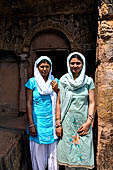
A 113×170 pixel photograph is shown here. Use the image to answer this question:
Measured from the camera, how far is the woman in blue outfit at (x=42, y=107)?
225 centimetres

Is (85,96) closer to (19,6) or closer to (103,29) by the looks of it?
(103,29)

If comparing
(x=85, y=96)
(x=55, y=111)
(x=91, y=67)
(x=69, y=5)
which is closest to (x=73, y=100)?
(x=85, y=96)

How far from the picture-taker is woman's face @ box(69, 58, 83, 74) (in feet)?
6.88

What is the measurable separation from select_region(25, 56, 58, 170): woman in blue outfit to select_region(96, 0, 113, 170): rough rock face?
813mm

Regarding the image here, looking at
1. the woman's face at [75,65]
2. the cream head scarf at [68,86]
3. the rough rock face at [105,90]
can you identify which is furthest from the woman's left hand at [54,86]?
the rough rock face at [105,90]

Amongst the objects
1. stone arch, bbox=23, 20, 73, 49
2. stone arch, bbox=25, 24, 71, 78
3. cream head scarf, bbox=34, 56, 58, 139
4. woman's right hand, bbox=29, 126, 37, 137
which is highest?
stone arch, bbox=23, 20, 73, 49

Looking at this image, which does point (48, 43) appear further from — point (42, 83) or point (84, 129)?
point (84, 129)

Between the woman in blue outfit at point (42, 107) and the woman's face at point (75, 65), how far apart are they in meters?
0.34

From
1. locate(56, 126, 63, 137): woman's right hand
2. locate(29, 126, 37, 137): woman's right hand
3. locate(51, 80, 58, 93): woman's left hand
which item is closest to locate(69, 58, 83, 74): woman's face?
locate(51, 80, 58, 93): woman's left hand

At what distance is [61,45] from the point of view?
497 cm

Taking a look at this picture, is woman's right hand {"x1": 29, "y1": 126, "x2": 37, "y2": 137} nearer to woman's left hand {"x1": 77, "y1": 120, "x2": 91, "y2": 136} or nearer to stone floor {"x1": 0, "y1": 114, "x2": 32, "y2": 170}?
stone floor {"x1": 0, "y1": 114, "x2": 32, "y2": 170}

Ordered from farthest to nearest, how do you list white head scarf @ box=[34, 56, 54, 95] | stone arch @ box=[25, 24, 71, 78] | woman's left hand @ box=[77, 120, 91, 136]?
stone arch @ box=[25, 24, 71, 78], white head scarf @ box=[34, 56, 54, 95], woman's left hand @ box=[77, 120, 91, 136]

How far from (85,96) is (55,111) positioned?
47cm

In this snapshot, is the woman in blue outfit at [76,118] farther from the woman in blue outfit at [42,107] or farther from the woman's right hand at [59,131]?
the woman in blue outfit at [42,107]
